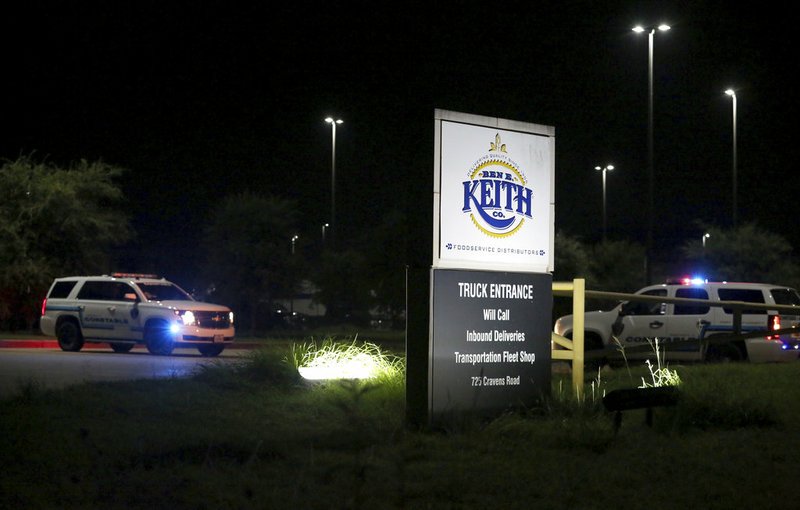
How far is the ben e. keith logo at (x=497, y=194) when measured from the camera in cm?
1166

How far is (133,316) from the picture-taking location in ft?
82.0

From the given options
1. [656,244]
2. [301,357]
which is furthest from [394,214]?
[656,244]

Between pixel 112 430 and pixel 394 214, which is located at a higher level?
pixel 394 214

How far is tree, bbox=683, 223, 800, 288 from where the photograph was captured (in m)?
44.8

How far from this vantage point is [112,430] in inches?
428

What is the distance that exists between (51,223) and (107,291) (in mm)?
14020

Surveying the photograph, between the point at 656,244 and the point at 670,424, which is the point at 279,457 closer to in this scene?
the point at 670,424

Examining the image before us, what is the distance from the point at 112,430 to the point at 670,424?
18.5 feet

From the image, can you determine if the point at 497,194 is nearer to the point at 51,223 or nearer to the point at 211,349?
the point at 211,349

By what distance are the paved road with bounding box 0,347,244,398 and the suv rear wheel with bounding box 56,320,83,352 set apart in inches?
10.4

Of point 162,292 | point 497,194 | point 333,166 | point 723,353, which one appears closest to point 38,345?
point 162,292

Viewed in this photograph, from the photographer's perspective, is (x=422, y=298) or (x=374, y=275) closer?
(x=422, y=298)

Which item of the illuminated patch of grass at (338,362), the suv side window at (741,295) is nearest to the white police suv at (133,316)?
the illuminated patch of grass at (338,362)

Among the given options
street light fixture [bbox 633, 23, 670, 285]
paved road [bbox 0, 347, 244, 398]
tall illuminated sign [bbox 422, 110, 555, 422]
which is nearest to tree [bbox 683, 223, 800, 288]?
street light fixture [bbox 633, 23, 670, 285]
